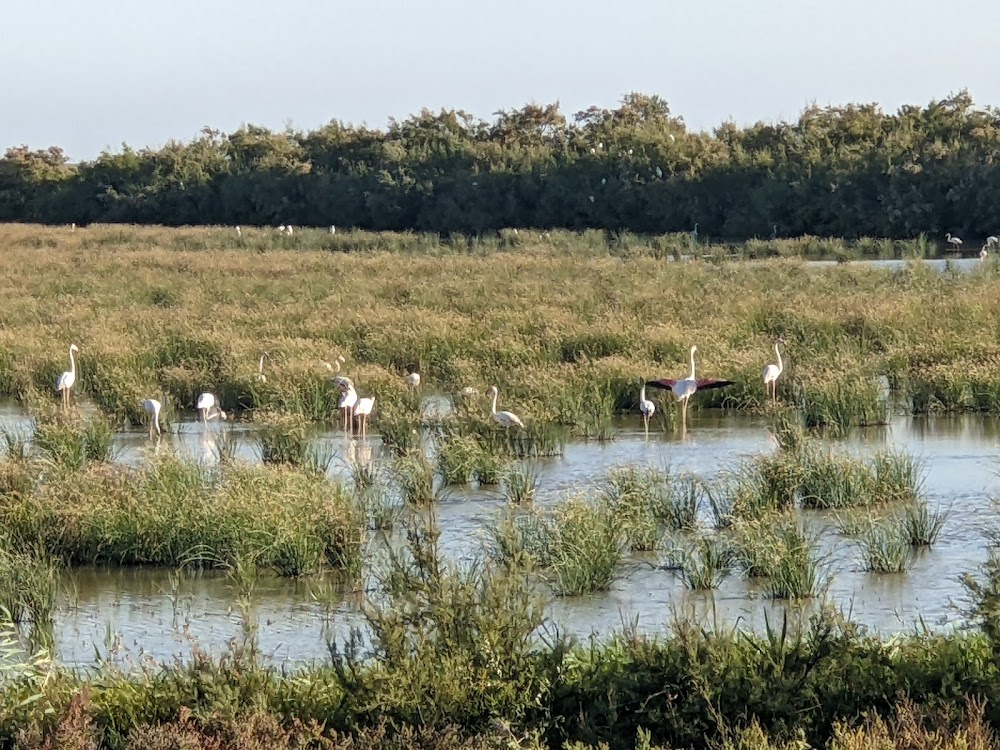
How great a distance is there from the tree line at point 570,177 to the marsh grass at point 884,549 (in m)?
33.5

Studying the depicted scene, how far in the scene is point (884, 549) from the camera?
8.96 metres

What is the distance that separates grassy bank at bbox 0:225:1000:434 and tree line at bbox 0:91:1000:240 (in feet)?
49.7

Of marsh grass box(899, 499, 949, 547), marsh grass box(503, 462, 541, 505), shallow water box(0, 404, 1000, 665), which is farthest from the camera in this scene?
marsh grass box(503, 462, 541, 505)

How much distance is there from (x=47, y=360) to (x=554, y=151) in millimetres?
37705

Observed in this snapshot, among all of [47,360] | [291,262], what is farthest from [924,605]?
[291,262]

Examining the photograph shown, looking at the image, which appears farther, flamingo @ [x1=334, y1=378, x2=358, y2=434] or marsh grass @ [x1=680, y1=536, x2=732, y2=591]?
flamingo @ [x1=334, y1=378, x2=358, y2=434]

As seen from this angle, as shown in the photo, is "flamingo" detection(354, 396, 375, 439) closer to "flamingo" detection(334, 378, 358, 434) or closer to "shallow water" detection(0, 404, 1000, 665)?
"flamingo" detection(334, 378, 358, 434)

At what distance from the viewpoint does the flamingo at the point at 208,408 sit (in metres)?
15.7

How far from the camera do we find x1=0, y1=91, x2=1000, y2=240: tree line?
42.9 metres

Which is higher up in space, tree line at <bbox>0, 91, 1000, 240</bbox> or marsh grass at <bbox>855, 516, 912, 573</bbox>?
tree line at <bbox>0, 91, 1000, 240</bbox>

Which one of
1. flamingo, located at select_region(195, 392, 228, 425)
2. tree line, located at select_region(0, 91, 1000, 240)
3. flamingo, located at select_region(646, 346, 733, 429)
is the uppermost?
tree line, located at select_region(0, 91, 1000, 240)

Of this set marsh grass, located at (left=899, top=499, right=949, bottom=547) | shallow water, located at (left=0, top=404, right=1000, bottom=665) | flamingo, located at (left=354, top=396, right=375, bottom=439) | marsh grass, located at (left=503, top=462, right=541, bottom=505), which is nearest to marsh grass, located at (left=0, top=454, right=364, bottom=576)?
shallow water, located at (left=0, top=404, right=1000, bottom=665)

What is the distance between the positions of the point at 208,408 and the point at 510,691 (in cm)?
1080

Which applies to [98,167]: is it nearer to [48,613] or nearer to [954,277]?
[954,277]
